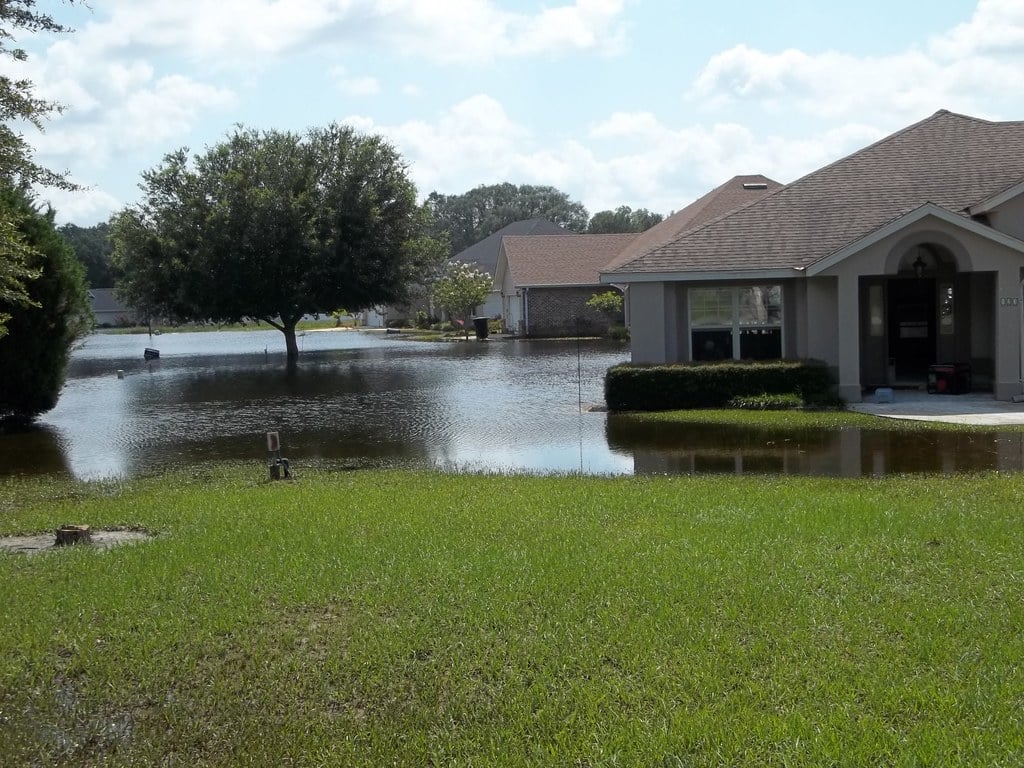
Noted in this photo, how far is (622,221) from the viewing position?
409ft

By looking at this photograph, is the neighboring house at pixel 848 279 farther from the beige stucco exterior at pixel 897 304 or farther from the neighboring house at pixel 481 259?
the neighboring house at pixel 481 259

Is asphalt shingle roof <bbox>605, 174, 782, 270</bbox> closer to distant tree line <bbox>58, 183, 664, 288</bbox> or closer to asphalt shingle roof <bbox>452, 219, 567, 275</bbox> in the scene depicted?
asphalt shingle roof <bbox>452, 219, 567, 275</bbox>

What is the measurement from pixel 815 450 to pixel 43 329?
16456 millimetres

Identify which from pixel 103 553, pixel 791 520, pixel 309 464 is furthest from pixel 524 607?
pixel 309 464

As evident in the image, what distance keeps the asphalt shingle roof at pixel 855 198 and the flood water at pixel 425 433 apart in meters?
4.21

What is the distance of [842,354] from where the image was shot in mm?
21656

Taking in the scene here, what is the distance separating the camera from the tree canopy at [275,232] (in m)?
44.8

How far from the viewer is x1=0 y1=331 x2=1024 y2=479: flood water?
15.7m

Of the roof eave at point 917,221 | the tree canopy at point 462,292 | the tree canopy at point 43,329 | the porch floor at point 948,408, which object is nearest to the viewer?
the porch floor at point 948,408

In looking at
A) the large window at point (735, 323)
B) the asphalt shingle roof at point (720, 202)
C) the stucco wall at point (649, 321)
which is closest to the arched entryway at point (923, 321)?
the large window at point (735, 323)

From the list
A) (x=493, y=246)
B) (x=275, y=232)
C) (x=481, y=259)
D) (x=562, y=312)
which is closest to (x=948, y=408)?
(x=275, y=232)

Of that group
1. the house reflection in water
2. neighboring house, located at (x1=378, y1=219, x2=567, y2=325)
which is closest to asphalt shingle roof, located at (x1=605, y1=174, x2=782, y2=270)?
the house reflection in water

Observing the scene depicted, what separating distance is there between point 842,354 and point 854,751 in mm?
17367

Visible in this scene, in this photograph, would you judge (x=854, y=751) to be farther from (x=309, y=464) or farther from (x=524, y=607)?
(x=309, y=464)
